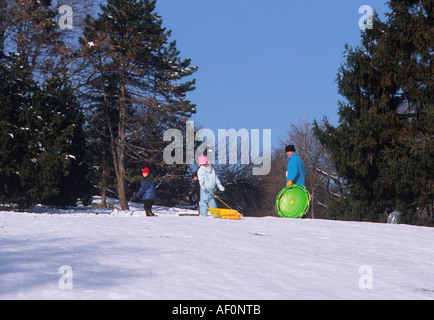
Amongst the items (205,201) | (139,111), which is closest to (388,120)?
(205,201)

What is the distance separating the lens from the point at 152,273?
7621 millimetres

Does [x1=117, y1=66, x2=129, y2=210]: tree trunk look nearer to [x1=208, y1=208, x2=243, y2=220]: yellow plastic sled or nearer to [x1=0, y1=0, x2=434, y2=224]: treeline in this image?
[x1=0, y1=0, x2=434, y2=224]: treeline

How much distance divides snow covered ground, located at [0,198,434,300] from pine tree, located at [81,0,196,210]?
2447 cm

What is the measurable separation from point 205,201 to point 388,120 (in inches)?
377

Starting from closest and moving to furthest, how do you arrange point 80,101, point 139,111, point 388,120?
point 388,120 < point 80,101 < point 139,111

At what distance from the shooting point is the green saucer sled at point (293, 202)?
15926mm

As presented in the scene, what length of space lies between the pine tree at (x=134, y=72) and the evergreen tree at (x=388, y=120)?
640 inches

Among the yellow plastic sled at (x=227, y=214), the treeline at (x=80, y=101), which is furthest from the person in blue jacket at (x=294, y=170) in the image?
the treeline at (x=80, y=101)

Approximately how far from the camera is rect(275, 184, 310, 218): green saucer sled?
15.9 meters

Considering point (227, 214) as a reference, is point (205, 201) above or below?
above

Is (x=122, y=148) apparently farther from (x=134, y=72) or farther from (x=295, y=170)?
(x=295, y=170)

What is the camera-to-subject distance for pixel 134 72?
3772 centimetres

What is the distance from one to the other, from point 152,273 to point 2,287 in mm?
1914

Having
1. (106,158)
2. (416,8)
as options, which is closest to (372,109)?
(416,8)
